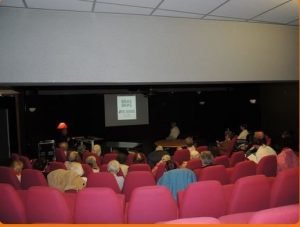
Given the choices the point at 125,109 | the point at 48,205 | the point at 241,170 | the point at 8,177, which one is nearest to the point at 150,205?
the point at 48,205

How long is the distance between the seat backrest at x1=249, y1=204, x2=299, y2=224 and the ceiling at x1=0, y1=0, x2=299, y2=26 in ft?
9.39

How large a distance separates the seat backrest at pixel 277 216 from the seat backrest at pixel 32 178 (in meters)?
3.08

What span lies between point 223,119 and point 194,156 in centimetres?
913

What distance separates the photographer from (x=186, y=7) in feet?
13.0

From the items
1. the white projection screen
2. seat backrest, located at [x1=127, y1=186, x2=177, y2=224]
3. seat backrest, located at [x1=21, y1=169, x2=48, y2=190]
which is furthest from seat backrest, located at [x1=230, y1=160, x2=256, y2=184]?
the white projection screen

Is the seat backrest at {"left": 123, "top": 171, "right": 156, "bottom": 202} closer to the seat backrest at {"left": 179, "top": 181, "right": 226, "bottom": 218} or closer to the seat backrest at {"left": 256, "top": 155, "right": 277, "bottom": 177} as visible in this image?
the seat backrest at {"left": 179, "top": 181, "right": 226, "bottom": 218}

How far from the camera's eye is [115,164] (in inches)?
173

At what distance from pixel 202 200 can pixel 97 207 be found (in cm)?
109

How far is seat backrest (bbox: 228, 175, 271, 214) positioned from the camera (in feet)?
9.53

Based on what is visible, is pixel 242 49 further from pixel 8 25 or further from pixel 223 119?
pixel 223 119

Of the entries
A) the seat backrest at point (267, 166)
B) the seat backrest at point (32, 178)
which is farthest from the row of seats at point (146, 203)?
the seat backrest at point (267, 166)

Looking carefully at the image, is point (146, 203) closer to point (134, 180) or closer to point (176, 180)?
point (134, 180)

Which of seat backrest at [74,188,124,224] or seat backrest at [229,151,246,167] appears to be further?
seat backrest at [229,151,246,167]

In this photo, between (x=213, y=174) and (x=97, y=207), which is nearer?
(x=97, y=207)
